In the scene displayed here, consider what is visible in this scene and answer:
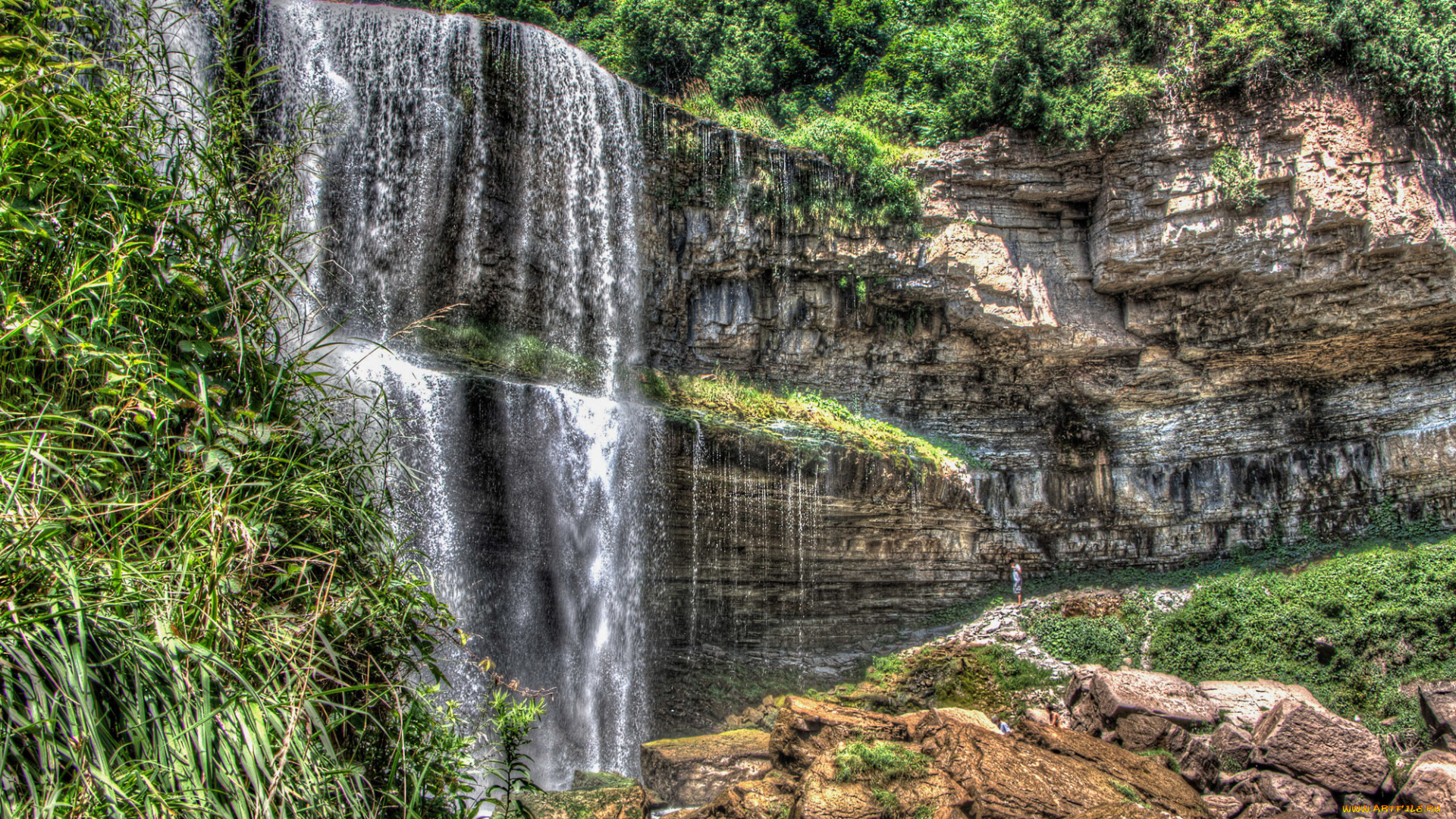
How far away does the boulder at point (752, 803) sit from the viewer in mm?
7012

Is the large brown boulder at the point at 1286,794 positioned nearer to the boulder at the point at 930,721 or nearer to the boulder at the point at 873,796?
the boulder at the point at 930,721

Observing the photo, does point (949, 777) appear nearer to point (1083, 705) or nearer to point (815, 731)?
point (815, 731)

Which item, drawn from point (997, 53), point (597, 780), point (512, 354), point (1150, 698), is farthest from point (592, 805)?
point (997, 53)

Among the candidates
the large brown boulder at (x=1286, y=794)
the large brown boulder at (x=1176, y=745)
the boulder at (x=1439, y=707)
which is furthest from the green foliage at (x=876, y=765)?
the boulder at (x=1439, y=707)

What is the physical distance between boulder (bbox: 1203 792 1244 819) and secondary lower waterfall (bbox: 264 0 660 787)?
757 centimetres

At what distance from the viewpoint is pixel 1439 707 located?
9.29 m

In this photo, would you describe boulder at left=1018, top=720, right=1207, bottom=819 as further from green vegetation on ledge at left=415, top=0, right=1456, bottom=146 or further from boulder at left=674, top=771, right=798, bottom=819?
green vegetation on ledge at left=415, top=0, right=1456, bottom=146

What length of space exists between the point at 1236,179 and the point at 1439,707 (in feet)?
30.4

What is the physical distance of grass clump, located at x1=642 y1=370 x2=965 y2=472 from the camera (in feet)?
50.1

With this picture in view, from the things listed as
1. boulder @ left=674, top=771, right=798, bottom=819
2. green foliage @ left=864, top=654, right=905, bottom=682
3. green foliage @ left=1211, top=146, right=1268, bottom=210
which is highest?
green foliage @ left=1211, top=146, right=1268, bottom=210

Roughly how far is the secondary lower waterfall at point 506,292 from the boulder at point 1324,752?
27.3ft

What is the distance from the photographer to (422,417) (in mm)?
11977

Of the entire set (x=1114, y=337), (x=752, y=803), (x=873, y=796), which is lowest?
(x=752, y=803)

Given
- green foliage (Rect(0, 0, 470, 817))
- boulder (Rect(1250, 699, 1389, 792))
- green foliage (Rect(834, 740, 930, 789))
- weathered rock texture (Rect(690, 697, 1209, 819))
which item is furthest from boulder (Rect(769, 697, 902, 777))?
green foliage (Rect(0, 0, 470, 817))
